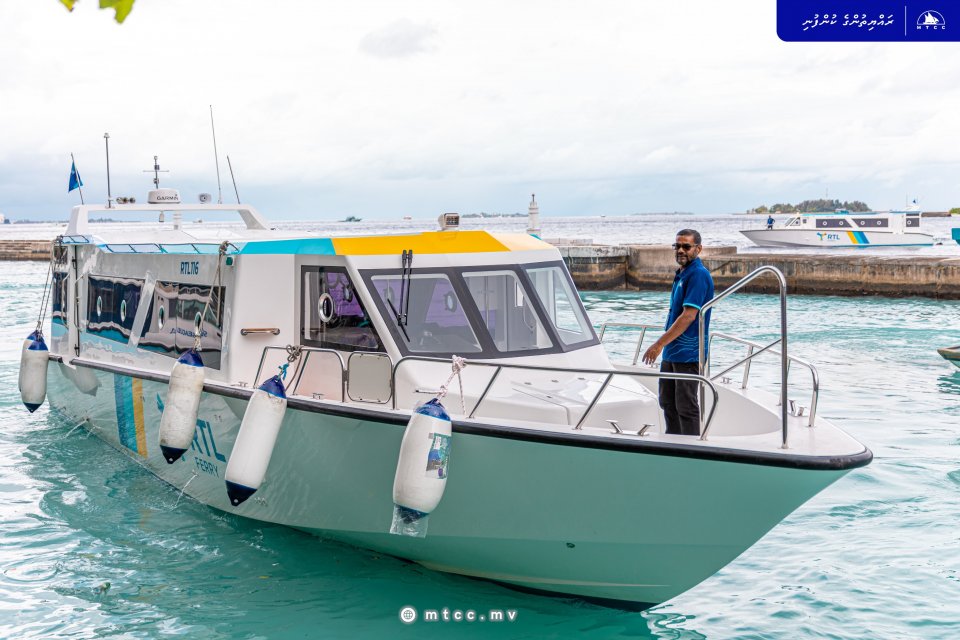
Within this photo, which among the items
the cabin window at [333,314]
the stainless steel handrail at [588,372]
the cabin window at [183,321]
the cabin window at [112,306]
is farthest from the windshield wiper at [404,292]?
the cabin window at [112,306]

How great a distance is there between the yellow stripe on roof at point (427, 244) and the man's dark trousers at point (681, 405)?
1.62 m

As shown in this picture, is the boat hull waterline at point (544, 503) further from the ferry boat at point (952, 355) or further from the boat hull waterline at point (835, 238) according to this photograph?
the boat hull waterline at point (835, 238)

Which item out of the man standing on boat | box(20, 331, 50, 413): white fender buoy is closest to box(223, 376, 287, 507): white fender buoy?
the man standing on boat

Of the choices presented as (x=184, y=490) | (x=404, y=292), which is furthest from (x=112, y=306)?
(x=404, y=292)

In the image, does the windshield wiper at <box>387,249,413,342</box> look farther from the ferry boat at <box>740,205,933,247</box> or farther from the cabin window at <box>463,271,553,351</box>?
the ferry boat at <box>740,205,933,247</box>

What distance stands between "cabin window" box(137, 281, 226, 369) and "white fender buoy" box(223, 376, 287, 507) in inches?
43.0

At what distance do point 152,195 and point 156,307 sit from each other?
2345mm

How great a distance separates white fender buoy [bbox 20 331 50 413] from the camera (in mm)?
10312

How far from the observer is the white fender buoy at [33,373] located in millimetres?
10312

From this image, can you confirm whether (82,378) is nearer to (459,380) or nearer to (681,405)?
(459,380)

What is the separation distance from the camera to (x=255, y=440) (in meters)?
6.27

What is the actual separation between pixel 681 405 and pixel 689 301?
27.2 inches

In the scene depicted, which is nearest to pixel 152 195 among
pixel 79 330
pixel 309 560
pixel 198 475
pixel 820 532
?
pixel 79 330

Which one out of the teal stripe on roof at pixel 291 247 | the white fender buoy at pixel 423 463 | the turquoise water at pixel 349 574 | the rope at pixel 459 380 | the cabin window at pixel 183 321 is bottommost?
the turquoise water at pixel 349 574
